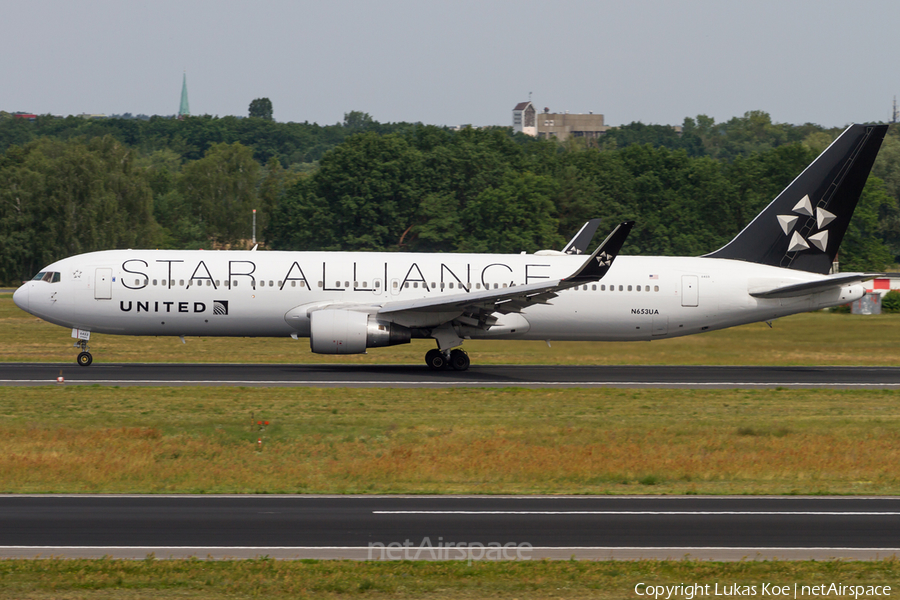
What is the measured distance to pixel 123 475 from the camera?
19031 millimetres

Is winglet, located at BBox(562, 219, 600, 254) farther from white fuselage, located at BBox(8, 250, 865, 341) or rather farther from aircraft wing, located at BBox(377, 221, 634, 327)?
aircraft wing, located at BBox(377, 221, 634, 327)

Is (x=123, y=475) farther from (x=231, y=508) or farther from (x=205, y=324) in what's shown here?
(x=205, y=324)

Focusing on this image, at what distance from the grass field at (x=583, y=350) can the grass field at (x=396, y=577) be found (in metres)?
23.3

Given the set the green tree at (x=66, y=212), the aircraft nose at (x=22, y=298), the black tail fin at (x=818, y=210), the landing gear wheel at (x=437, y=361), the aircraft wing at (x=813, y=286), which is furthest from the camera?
the green tree at (x=66, y=212)

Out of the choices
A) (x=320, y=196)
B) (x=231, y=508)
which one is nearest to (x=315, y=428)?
(x=231, y=508)

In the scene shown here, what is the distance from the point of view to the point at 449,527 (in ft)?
50.0

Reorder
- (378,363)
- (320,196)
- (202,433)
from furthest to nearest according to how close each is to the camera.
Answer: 1. (320,196)
2. (378,363)
3. (202,433)

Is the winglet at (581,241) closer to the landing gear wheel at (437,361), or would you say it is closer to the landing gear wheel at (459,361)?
the landing gear wheel at (459,361)

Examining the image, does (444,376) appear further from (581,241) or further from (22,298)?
(22,298)

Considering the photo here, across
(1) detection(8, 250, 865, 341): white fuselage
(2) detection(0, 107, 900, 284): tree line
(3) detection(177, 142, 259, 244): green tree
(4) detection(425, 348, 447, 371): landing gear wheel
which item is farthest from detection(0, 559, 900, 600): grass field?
(3) detection(177, 142, 259, 244): green tree

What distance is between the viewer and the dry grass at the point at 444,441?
62.3 ft

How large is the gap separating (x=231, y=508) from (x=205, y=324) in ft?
64.7

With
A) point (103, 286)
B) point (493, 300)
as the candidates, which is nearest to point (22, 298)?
Answer: point (103, 286)

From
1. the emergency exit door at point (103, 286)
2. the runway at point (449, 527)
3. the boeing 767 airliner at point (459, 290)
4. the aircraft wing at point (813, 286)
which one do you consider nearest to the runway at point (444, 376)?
the boeing 767 airliner at point (459, 290)
